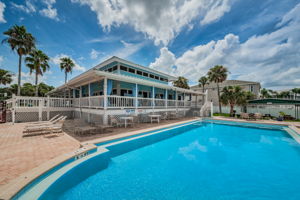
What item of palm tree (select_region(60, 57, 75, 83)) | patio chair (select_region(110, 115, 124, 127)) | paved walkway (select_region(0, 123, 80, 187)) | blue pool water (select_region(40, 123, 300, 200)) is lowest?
blue pool water (select_region(40, 123, 300, 200))

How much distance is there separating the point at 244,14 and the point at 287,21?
3.99 m

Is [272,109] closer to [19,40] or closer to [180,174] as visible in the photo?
[180,174]

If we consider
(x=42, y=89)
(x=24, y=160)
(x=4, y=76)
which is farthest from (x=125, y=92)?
(x=42, y=89)

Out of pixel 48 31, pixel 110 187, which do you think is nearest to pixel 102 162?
pixel 110 187

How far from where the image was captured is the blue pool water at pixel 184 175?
3488 millimetres

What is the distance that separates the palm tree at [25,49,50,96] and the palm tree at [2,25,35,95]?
344cm

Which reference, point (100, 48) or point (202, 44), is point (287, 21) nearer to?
point (202, 44)

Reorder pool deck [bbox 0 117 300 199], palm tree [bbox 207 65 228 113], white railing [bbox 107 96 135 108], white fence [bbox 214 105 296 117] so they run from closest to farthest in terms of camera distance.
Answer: pool deck [bbox 0 117 300 199] → white railing [bbox 107 96 135 108] → white fence [bbox 214 105 296 117] → palm tree [bbox 207 65 228 113]

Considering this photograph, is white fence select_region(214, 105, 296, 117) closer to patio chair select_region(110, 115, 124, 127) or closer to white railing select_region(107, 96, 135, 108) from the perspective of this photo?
white railing select_region(107, 96, 135, 108)

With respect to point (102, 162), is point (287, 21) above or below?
above

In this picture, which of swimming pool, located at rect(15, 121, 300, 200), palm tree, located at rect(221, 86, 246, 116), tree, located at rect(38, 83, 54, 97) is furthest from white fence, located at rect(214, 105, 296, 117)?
tree, located at rect(38, 83, 54, 97)

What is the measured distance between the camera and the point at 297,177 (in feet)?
14.4

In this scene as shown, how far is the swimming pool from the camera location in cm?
349

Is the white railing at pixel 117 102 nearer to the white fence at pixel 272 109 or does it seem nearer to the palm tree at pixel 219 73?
the palm tree at pixel 219 73
